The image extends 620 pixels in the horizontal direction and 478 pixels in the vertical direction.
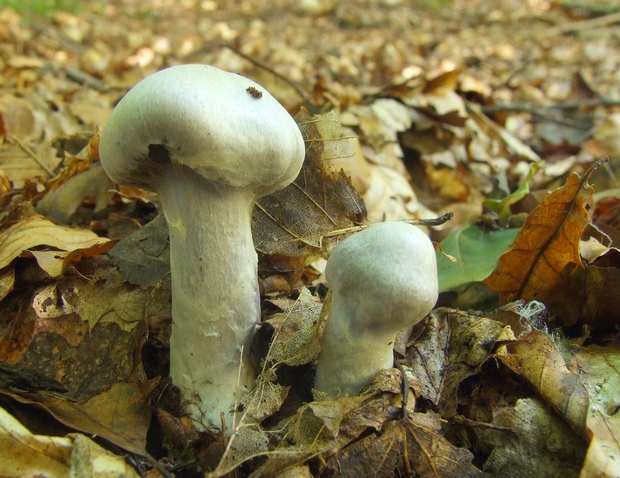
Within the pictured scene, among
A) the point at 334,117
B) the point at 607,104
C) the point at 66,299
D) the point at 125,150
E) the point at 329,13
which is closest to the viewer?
the point at 125,150

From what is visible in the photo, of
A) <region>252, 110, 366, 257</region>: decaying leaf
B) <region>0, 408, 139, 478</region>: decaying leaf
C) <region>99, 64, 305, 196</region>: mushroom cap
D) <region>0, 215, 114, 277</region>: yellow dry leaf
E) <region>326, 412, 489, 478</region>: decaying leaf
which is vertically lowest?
<region>326, 412, 489, 478</region>: decaying leaf

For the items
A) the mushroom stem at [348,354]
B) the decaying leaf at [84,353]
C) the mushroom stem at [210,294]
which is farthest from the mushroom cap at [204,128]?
the decaying leaf at [84,353]

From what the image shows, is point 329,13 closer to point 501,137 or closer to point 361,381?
point 501,137

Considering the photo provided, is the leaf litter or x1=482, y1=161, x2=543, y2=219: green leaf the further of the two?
x1=482, y1=161, x2=543, y2=219: green leaf

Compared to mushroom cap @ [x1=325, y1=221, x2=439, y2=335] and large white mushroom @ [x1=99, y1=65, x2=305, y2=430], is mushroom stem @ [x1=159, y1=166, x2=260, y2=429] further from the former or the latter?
mushroom cap @ [x1=325, y1=221, x2=439, y2=335]

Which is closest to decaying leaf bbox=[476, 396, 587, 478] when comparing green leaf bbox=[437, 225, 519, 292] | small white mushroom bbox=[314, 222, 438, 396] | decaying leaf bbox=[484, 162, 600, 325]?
small white mushroom bbox=[314, 222, 438, 396]

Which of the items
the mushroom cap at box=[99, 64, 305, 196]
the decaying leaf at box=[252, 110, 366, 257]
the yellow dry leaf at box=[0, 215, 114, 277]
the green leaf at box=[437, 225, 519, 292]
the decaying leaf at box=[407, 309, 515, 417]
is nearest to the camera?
the mushroom cap at box=[99, 64, 305, 196]

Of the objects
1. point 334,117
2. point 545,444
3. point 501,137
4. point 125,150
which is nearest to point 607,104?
point 501,137
